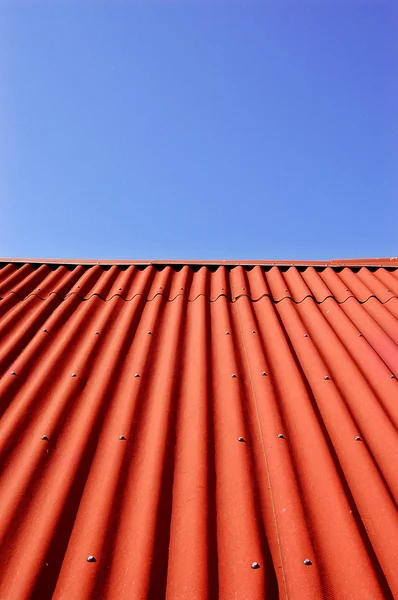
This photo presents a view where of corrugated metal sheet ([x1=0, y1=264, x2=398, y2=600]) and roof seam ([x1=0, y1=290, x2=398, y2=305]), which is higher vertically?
roof seam ([x1=0, y1=290, x2=398, y2=305])

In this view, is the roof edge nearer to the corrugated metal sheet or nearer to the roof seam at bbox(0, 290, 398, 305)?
the roof seam at bbox(0, 290, 398, 305)

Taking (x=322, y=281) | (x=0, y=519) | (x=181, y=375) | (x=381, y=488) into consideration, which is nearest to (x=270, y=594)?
(x=381, y=488)

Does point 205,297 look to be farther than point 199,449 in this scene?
Yes

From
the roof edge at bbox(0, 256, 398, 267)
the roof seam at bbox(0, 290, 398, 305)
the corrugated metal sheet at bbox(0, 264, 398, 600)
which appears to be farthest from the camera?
the roof edge at bbox(0, 256, 398, 267)

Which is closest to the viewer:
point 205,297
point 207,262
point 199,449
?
point 199,449

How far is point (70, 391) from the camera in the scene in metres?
1.89

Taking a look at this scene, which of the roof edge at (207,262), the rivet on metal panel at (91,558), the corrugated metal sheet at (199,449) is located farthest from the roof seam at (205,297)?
the rivet on metal panel at (91,558)

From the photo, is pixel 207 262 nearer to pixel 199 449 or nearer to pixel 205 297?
pixel 205 297

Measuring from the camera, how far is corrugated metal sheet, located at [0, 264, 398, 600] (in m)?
1.13

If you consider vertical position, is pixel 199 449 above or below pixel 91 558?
above

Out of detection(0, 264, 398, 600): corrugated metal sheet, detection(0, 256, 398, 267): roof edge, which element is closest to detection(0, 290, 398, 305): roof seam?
detection(0, 264, 398, 600): corrugated metal sheet

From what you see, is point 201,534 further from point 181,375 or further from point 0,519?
point 181,375

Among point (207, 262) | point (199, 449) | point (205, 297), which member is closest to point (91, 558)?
point (199, 449)

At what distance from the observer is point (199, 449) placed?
1.52 m
